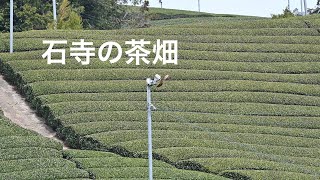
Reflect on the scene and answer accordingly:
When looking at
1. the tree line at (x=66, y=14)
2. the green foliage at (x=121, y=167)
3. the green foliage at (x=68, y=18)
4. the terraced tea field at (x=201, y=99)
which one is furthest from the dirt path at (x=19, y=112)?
the tree line at (x=66, y=14)

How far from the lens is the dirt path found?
99.8 feet

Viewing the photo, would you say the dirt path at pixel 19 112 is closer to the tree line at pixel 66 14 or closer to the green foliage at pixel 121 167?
the green foliage at pixel 121 167

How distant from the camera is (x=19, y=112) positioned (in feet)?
105

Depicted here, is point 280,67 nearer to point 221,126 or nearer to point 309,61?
point 309,61

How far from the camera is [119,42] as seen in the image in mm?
38906

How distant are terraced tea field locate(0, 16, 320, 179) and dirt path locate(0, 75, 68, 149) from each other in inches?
13.4

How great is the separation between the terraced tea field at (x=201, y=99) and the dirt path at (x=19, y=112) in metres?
0.34

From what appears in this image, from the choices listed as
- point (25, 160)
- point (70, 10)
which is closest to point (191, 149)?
point (25, 160)

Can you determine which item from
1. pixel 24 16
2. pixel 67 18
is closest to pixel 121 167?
pixel 24 16

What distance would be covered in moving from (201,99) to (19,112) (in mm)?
7031

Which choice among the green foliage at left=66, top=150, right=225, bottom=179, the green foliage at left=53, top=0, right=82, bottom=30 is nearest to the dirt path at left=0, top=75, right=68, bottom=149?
the green foliage at left=66, top=150, right=225, bottom=179

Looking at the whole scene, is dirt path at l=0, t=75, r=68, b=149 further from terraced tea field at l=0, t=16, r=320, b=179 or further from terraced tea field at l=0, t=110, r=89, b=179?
terraced tea field at l=0, t=110, r=89, b=179

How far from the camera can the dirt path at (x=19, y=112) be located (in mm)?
30422

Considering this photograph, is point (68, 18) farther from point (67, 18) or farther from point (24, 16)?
point (24, 16)
